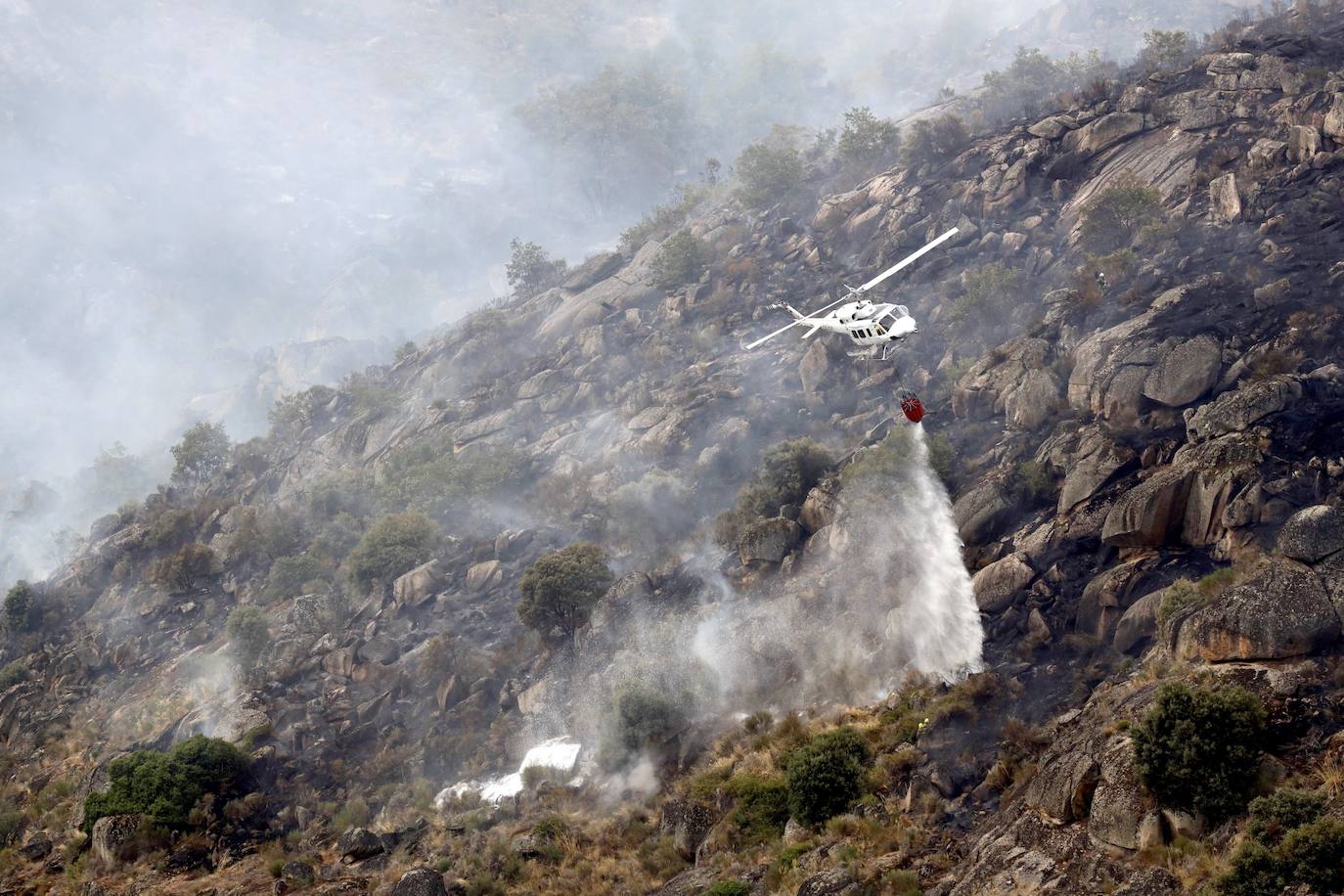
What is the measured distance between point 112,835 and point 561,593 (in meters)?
22.1

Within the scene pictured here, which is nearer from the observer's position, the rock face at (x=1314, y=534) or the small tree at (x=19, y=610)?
the rock face at (x=1314, y=534)

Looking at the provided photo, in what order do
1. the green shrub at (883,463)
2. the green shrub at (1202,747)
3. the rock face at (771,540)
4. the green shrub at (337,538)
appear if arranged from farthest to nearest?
the green shrub at (337,538) < the rock face at (771,540) < the green shrub at (883,463) < the green shrub at (1202,747)

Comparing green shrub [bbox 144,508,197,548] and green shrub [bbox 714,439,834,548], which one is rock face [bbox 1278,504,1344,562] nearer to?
green shrub [bbox 714,439,834,548]

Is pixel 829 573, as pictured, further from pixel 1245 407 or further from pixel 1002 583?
pixel 1245 407

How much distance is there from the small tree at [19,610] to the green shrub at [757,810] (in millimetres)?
65669

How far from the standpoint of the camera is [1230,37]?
6762cm

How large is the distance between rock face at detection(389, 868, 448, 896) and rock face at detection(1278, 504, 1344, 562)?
90.8 ft

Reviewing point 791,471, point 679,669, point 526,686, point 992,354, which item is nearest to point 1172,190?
point 992,354

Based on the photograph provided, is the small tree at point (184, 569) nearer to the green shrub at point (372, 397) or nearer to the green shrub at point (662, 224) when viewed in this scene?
the green shrub at point (372, 397)

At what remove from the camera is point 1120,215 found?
175 ft

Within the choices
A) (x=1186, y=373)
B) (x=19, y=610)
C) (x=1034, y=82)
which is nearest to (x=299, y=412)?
(x=19, y=610)

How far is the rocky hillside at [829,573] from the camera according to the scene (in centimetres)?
2458

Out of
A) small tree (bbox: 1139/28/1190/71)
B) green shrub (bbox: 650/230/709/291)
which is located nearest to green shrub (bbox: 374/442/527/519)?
green shrub (bbox: 650/230/709/291)

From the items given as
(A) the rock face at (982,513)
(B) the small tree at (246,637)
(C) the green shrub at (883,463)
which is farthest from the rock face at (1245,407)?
(B) the small tree at (246,637)
